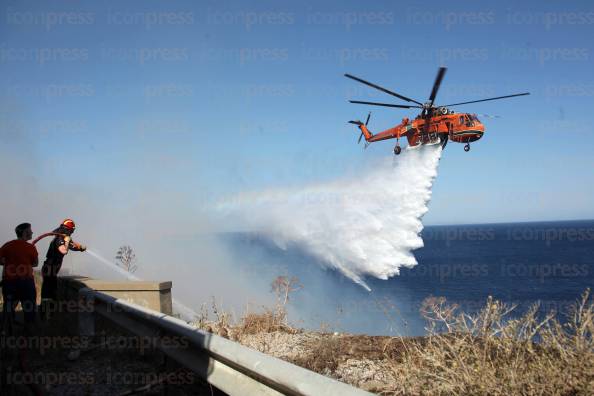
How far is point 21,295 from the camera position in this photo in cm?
665

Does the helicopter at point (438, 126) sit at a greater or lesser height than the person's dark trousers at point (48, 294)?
greater

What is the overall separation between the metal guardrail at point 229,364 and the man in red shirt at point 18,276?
2.29 meters

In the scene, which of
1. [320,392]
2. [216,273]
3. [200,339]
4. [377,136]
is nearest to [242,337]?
[200,339]

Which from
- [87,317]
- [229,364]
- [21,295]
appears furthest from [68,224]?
[229,364]

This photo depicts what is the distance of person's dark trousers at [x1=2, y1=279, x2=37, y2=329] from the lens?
647cm

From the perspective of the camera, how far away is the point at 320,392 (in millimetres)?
2396

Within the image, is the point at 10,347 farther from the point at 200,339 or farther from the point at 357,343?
the point at 357,343

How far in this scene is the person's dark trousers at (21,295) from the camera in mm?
6473

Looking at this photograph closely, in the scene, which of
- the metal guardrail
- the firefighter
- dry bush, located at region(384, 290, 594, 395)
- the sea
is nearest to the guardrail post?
the metal guardrail

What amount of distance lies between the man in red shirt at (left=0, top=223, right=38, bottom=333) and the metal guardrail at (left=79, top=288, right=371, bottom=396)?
90.1 inches

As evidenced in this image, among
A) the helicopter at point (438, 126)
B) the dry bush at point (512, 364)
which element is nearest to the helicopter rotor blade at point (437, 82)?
the helicopter at point (438, 126)

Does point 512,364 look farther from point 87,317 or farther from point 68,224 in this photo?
point 68,224

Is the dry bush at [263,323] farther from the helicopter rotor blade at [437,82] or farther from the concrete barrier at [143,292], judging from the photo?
the helicopter rotor blade at [437,82]

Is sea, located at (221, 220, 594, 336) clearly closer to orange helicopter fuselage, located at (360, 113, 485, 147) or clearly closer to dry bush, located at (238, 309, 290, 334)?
orange helicopter fuselage, located at (360, 113, 485, 147)
